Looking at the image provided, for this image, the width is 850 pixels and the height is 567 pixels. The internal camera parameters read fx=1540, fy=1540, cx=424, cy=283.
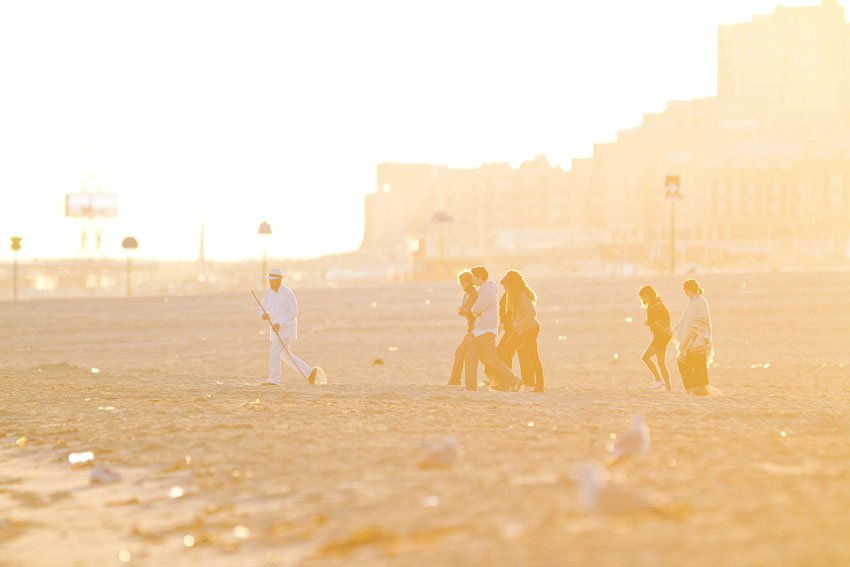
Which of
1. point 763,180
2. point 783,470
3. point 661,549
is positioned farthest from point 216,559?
point 763,180

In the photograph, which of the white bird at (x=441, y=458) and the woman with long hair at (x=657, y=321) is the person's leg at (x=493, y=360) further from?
the white bird at (x=441, y=458)


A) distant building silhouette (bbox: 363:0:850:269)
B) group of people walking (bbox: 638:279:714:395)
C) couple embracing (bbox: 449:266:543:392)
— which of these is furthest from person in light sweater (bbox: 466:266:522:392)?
distant building silhouette (bbox: 363:0:850:269)

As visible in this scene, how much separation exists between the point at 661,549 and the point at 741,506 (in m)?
1.39

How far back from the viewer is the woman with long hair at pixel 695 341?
1664 centimetres

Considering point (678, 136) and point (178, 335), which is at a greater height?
point (678, 136)

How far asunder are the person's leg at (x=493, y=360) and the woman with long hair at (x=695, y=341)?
186 centimetres

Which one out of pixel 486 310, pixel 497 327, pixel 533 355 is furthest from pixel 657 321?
pixel 486 310

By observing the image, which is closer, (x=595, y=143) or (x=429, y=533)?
(x=429, y=533)

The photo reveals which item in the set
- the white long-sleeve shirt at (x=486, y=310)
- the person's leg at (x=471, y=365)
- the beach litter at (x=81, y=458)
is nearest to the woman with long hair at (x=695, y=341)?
the white long-sleeve shirt at (x=486, y=310)

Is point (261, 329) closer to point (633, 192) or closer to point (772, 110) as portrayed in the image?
point (633, 192)

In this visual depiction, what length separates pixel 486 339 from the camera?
17.0 meters

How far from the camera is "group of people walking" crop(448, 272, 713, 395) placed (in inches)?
659

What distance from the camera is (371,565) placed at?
723 centimetres

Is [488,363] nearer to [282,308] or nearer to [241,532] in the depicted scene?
[282,308]
